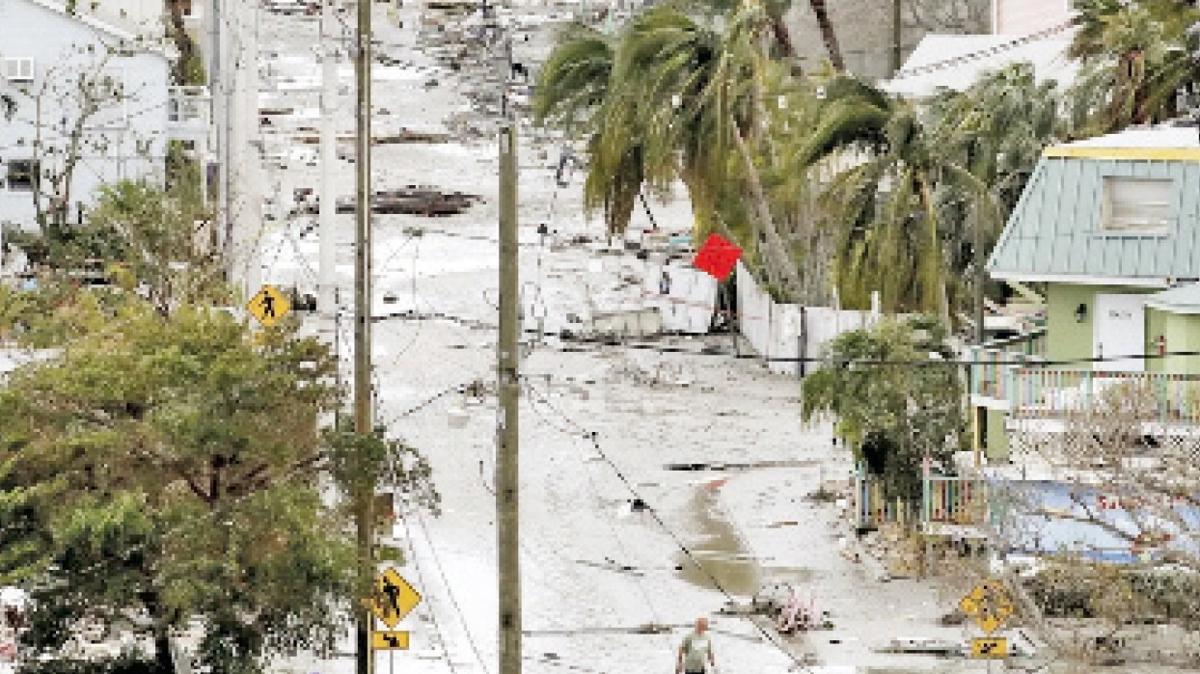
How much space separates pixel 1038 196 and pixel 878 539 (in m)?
4.74

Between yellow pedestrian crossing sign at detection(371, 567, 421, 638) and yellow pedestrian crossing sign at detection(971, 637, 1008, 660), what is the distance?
662cm

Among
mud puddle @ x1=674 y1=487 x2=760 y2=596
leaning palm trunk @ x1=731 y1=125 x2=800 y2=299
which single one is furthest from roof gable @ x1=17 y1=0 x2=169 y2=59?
mud puddle @ x1=674 y1=487 x2=760 y2=596

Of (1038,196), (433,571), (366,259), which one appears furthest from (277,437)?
(1038,196)

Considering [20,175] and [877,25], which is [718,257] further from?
[877,25]

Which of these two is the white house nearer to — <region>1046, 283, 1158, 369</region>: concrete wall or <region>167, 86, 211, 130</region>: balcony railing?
<region>167, 86, 211, 130</region>: balcony railing

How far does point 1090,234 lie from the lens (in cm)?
4294

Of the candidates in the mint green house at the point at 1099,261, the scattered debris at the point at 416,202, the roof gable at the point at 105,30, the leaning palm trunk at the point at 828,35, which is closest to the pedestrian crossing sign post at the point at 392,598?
the mint green house at the point at 1099,261

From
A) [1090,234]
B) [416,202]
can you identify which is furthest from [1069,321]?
[416,202]

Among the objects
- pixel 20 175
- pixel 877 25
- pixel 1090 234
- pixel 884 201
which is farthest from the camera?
pixel 877 25

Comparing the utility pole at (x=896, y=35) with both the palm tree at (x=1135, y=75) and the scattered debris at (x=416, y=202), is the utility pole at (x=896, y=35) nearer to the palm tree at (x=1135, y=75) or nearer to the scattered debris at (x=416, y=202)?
the scattered debris at (x=416, y=202)

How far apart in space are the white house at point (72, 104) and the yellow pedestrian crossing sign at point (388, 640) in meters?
32.2

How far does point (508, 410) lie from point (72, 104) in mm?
38229

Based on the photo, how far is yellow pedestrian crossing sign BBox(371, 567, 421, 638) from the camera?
107 feet

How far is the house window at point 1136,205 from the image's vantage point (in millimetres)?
43000
